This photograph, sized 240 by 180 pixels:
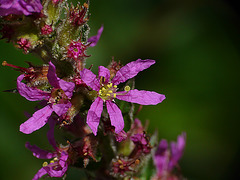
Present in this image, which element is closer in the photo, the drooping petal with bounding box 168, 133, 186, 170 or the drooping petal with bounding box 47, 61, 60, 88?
the drooping petal with bounding box 47, 61, 60, 88

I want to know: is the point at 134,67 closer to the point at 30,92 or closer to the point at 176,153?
the point at 30,92

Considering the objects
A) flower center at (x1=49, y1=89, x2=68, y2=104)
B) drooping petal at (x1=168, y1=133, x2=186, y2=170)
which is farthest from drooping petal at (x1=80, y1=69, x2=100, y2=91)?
drooping petal at (x1=168, y1=133, x2=186, y2=170)

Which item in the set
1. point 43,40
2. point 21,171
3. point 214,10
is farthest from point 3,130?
point 214,10

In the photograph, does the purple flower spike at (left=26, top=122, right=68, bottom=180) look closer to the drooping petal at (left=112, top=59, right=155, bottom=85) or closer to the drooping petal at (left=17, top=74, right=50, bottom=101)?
the drooping petal at (left=17, top=74, right=50, bottom=101)

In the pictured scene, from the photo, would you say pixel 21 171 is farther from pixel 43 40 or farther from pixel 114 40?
pixel 43 40

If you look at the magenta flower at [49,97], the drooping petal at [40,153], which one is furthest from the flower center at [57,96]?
the drooping petal at [40,153]

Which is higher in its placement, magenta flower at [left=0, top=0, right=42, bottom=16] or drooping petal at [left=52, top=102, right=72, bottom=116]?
magenta flower at [left=0, top=0, right=42, bottom=16]
